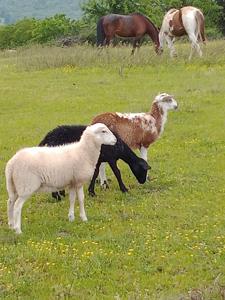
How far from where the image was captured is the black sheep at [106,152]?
10742 millimetres

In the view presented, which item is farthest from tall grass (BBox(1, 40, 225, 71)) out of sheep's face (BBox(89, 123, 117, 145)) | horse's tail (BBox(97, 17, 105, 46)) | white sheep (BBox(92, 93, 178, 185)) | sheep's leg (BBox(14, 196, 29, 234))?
sheep's leg (BBox(14, 196, 29, 234))

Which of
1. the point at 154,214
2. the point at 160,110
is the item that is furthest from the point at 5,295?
the point at 160,110

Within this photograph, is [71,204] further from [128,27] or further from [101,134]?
[128,27]

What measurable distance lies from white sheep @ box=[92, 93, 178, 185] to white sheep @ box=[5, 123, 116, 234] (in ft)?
5.89

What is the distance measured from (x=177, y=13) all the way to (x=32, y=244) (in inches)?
760

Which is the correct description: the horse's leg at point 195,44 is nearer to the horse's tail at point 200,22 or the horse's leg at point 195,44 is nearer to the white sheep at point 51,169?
the horse's tail at point 200,22

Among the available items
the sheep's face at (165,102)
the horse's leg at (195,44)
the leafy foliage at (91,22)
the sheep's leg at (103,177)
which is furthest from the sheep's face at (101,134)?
the leafy foliage at (91,22)

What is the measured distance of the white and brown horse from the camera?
25.5 metres

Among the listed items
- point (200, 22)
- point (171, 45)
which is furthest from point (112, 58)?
point (200, 22)

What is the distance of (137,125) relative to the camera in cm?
1180

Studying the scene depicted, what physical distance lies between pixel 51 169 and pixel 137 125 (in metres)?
3.28

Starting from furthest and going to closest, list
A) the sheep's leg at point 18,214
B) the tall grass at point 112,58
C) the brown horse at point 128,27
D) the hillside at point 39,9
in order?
the hillside at point 39,9 < the brown horse at point 128,27 < the tall grass at point 112,58 < the sheep's leg at point 18,214

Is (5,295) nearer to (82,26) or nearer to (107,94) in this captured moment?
(107,94)

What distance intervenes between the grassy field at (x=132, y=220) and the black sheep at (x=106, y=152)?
9.9 inches
